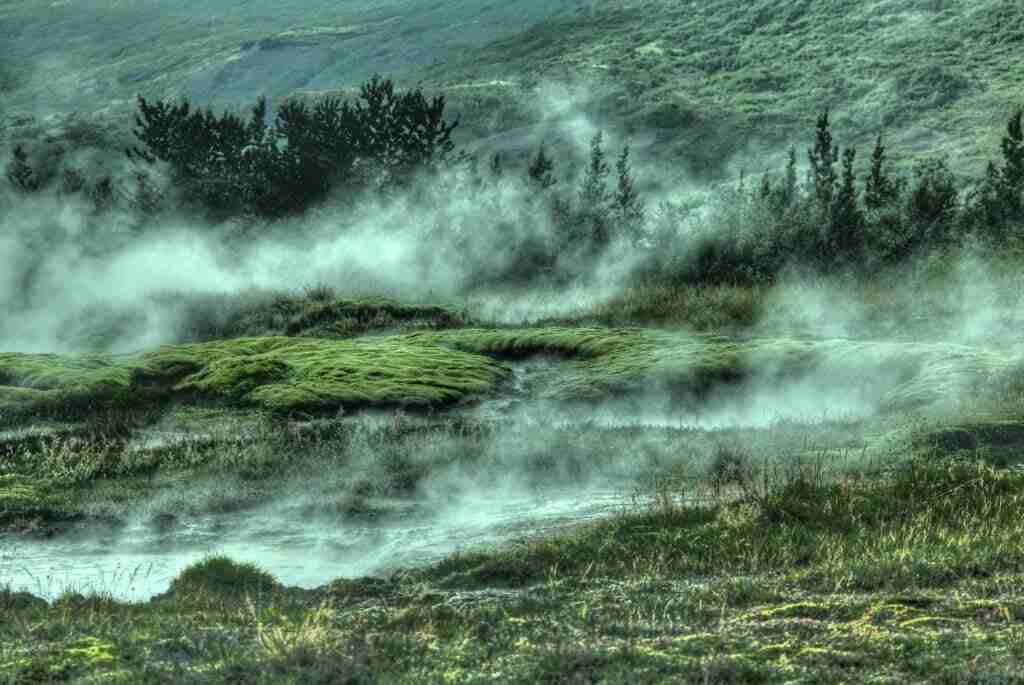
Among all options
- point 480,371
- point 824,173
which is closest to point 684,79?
point 824,173

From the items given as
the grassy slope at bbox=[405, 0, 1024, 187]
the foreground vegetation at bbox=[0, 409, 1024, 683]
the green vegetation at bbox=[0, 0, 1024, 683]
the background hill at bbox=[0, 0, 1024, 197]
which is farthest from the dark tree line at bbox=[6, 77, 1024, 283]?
the foreground vegetation at bbox=[0, 409, 1024, 683]

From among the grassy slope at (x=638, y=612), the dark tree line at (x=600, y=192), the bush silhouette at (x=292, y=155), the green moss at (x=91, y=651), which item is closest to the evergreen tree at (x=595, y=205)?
the dark tree line at (x=600, y=192)

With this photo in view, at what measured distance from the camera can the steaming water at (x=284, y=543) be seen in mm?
14531

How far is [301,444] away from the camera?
22172mm

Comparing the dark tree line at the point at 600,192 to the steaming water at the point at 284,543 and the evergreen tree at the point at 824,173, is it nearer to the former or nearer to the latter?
the evergreen tree at the point at 824,173

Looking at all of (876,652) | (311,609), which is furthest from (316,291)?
(876,652)

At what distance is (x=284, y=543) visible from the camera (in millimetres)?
16422

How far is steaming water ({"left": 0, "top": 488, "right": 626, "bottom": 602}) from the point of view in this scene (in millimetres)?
14531

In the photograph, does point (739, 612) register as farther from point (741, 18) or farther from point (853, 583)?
point (741, 18)

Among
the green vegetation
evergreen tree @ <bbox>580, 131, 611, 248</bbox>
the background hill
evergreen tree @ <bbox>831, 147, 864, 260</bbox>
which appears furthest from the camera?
the background hill

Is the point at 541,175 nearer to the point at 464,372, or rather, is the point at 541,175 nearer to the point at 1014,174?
the point at 1014,174

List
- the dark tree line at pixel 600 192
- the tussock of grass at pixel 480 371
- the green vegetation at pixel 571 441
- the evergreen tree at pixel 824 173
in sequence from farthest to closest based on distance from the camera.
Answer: the evergreen tree at pixel 824 173 → the dark tree line at pixel 600 192 → the tussock of grass at pixel 480 371 → the green vegetation at pixel 571 441

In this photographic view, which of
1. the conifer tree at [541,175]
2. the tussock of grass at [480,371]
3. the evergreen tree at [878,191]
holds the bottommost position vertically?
the tussock of grass at [480,371]

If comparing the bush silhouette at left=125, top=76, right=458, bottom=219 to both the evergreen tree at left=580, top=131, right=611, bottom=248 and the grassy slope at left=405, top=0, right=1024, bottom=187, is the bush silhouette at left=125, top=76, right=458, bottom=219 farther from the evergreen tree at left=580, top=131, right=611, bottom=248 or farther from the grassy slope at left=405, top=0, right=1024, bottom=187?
the grassy slope at left=405, top=0, right=1024, bottom=187
